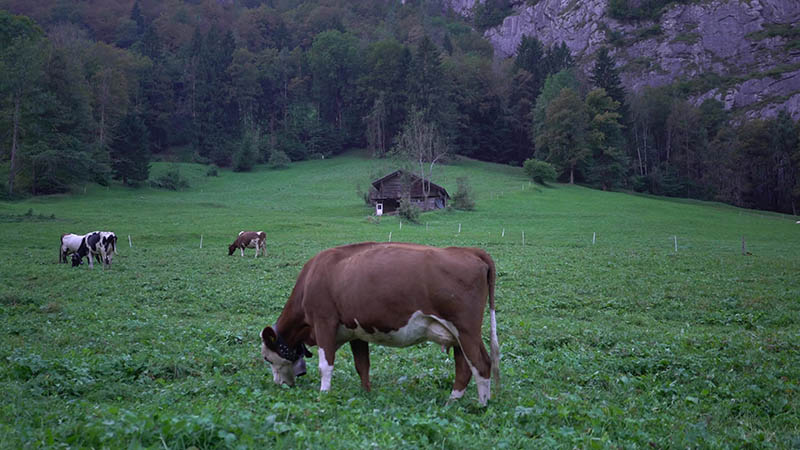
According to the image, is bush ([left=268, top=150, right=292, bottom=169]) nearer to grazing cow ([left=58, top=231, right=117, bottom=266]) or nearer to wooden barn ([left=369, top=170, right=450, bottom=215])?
wooden barn ([left=369, top=170, right=450, bottom=215])

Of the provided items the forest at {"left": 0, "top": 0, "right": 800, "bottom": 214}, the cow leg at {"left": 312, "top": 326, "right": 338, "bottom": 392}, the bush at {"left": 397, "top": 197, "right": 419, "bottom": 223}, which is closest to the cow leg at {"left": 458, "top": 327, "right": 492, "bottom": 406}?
the cow leg at {"left": 312, "top": 326, "right": 338, "bottom": 392}

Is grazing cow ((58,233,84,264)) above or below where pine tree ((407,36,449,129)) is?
below

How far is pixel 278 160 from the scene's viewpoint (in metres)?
100

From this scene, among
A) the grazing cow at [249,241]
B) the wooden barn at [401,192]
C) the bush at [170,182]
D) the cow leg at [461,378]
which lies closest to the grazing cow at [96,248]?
the grazing cow at [249,241]

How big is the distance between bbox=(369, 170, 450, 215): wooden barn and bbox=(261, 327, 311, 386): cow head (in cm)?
5523

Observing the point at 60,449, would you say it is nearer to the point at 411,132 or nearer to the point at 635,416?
the point at 635,416

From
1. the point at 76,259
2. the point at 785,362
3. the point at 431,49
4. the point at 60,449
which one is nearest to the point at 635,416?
the point at 785,362

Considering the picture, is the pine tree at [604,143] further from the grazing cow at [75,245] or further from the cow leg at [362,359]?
the cow leg at [362,359]

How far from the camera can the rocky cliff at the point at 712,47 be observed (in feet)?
431

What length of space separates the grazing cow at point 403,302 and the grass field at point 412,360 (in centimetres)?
65

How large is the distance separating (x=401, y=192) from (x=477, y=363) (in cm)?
5922

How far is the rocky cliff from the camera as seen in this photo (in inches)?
5167

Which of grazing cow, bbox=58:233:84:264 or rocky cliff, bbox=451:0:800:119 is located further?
rocky cliff, bbox=451:0:800:119

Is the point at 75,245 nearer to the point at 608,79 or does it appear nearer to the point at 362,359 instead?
the point at 362,359
